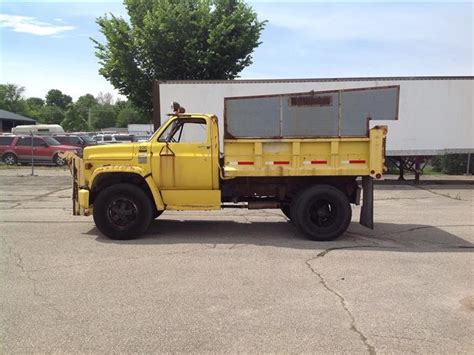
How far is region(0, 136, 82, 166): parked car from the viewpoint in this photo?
2795 centimetres

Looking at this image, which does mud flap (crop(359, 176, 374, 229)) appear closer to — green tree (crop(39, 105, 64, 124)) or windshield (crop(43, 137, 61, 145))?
windshield (crop(43, 137, 61, 145))

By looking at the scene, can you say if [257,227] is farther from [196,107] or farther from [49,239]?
[196,107]

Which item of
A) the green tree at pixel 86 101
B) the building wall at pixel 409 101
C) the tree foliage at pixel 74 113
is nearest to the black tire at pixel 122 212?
the building wall at pixel 409 101

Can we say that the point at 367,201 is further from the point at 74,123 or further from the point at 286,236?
the point at 74,123

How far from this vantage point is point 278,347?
417cm

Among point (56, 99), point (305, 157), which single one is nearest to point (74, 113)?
point (56, 99)

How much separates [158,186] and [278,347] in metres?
4.78

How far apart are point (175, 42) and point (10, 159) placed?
11471 millimetres

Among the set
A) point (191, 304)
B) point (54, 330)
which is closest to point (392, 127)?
point (191, 304)

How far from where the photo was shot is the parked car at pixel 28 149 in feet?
91.7

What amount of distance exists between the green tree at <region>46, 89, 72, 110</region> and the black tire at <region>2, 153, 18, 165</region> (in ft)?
418

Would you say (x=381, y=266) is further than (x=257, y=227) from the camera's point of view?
No

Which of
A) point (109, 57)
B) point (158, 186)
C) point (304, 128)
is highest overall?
point (109, 57)

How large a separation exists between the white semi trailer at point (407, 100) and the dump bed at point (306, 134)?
360 inches
